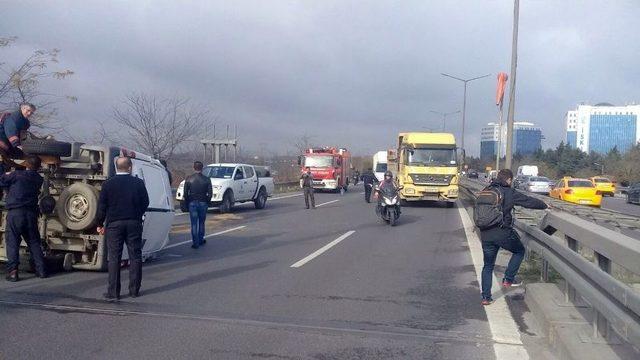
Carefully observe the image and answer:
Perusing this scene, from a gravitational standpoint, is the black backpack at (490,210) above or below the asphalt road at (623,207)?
above

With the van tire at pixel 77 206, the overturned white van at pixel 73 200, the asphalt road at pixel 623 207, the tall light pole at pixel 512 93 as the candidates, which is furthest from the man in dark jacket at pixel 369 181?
the van tire at pixel 77 206

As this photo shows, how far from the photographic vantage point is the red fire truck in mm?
37875

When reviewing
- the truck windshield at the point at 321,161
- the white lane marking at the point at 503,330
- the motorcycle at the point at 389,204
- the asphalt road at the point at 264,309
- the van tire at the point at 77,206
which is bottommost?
the asphalt road at the point at 264,309

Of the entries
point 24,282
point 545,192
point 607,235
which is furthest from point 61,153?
point 545,192

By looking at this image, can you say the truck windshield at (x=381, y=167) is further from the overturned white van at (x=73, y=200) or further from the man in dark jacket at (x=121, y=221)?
the man in dark jacket at (x=121, y=221)

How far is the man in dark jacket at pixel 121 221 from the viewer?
7525 mm

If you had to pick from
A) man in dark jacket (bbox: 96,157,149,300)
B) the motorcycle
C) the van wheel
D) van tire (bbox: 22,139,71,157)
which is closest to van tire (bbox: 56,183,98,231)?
van tire (bbox: 22,139,71,157)

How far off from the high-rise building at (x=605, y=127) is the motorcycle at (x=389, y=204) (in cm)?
11817

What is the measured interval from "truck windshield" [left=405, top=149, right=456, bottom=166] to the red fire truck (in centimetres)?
1267

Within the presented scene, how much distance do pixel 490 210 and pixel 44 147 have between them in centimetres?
632

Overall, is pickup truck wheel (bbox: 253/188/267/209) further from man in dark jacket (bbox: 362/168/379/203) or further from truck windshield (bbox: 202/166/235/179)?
man in dark jacket (bbox: 362/168/379/203)

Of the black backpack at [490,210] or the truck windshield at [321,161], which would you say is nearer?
the black backpack at [490,210]

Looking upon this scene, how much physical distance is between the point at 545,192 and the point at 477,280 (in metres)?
37.1

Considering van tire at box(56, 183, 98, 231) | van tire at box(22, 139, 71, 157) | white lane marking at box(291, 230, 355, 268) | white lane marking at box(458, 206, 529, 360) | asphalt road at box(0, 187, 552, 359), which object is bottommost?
white lane marking at box(291, 230, 355, 268)
